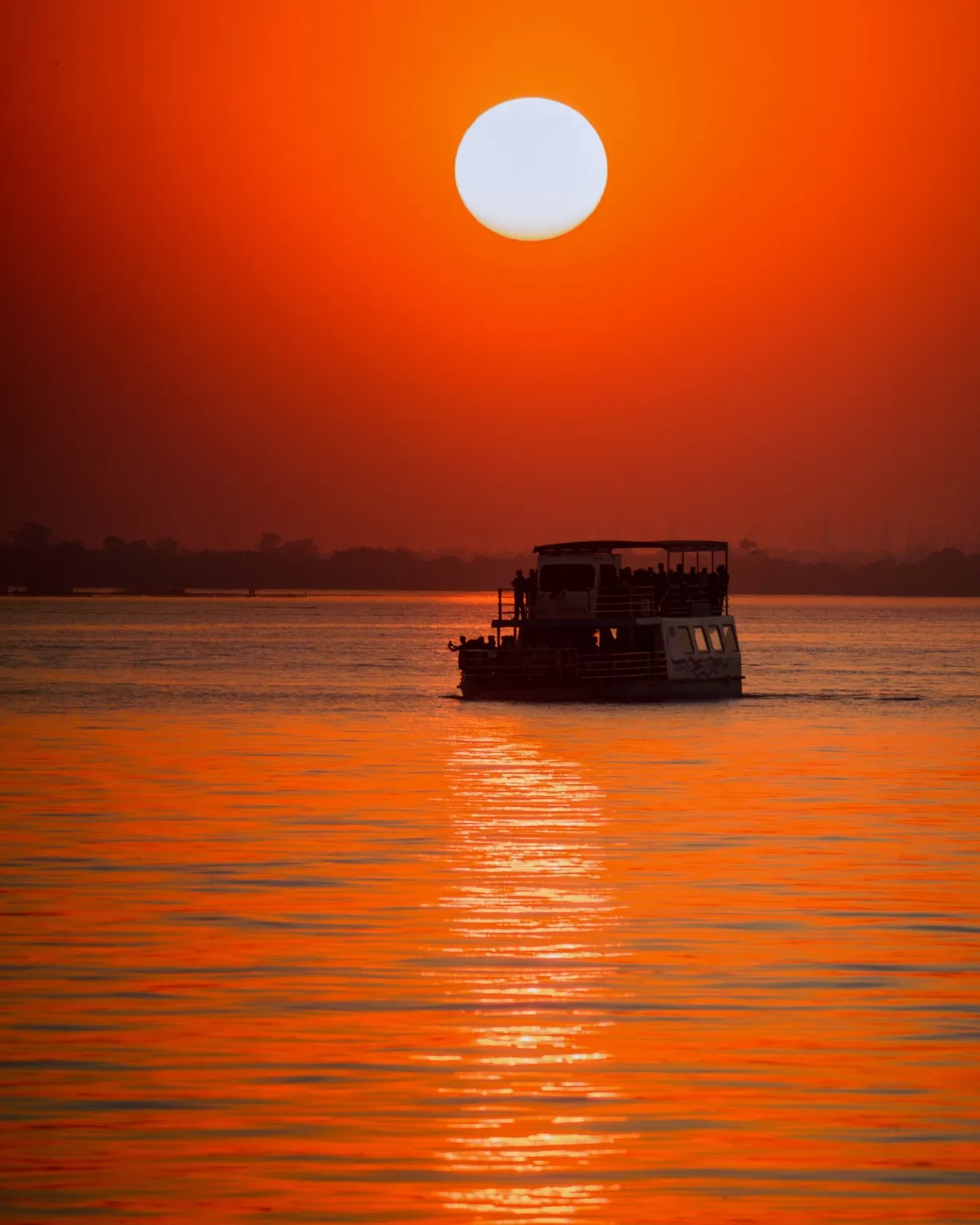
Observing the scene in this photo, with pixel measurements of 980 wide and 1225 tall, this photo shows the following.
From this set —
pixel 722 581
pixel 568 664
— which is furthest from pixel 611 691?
pixel 722 581

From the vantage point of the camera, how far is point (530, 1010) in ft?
61.6

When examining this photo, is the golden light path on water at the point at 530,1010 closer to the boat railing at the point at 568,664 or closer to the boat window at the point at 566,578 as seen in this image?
the boat window at the point at 566,578

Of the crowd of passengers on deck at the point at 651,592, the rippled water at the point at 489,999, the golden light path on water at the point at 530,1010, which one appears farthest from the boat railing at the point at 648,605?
the golden light path on water at the point at 530,1010

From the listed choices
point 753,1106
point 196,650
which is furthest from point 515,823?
point 196,650

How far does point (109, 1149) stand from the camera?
46.1 feet

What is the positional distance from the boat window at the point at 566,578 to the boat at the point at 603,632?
0.03 m

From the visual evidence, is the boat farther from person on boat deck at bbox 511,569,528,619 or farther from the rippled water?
the rippled water

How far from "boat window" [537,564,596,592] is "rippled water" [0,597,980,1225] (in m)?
24.5

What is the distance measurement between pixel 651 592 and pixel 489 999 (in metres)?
54.0

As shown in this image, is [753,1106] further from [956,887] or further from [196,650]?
[196,650]

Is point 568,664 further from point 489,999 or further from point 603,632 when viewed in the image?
point 489,999

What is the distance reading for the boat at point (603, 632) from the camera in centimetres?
7162

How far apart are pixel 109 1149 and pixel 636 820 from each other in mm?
23986

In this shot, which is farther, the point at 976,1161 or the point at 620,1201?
the point at 976,1161
